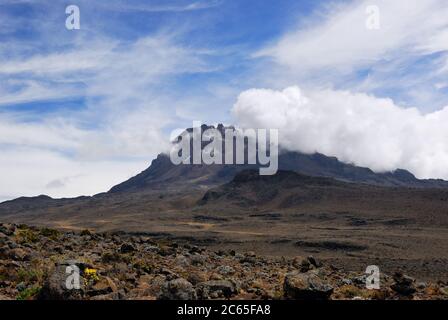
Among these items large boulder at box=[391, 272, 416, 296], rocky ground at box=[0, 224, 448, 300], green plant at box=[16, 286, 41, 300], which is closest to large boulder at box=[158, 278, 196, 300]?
rocky ground at box=[0, 224, 448, 300]

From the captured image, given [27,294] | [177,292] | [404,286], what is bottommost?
[404,286]

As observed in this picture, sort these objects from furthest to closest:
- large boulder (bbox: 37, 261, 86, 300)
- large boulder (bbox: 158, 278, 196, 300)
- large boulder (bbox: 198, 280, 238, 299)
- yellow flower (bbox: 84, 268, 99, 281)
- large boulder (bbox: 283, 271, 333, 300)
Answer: yellow flower (bbox: 84, 268, 99, 281) < large boulder (bbox: 198, 280, 238, 299) < large boulder (bbox: 283, 271, 333, 300) < large boulder (bbox: 37, 261, 86, 300) < large boulder (bbox: 158, 278, 196, 300)

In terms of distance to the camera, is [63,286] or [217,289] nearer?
[63,286]

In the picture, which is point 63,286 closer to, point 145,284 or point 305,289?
point 145,284

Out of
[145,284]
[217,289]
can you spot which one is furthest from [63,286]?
[217,289]

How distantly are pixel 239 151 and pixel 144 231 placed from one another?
390 feet

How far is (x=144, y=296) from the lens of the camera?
32.4 ft

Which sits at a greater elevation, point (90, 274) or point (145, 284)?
point (90, 274)

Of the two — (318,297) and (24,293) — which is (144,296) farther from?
(318,297)

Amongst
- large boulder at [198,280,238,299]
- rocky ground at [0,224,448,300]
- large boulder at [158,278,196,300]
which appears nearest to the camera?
large boulder at [158,278,196,300]

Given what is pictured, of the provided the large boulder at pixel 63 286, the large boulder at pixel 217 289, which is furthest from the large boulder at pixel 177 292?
the large boulder at pixel 63 286

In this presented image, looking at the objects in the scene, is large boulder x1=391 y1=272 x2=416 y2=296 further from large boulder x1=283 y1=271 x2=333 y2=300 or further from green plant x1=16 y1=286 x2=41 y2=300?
green plant x1=16 y1=286 x2=41 y2=300

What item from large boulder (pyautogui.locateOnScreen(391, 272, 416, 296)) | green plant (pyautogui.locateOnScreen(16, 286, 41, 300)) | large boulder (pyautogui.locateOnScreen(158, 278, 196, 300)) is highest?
large boulder (pyautogui.locateOnScreen(158, 278, 196, 300))
